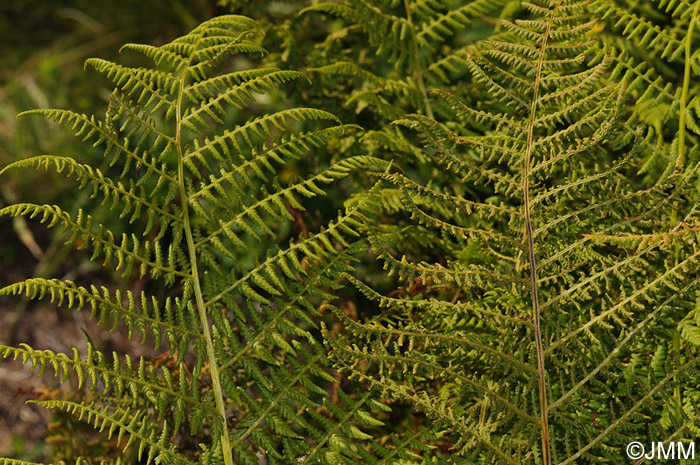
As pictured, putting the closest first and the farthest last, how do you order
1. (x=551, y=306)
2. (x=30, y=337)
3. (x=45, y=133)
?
1. (x=551, y=306)
2. (x=30, y=337)
3. (x=45, y=133)

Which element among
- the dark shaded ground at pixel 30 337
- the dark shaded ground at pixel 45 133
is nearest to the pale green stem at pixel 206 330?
the dark shaded ground at pixel 45 133

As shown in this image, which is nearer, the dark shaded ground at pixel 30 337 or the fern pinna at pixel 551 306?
the fern pinna at pixel 551 306

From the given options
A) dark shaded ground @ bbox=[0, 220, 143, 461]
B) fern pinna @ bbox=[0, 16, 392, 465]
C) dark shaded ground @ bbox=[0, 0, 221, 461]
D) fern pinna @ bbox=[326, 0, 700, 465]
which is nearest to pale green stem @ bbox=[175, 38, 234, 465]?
fern pinna @ bbox=[0, 16, 392, 465]

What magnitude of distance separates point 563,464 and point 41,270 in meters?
2.60

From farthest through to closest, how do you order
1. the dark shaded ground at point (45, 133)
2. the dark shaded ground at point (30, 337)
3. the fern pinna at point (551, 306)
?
the dark shaded ground at point (45, 133)
the dark shaded ground at point (30, 337)
the fern pinna at point (551, 306)

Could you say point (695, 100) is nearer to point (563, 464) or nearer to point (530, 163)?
point (530, 163)

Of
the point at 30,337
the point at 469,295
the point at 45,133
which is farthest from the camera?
the point at 45,133

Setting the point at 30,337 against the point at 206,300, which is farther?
the point at 30,337

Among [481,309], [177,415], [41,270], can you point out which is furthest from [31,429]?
[481,309]

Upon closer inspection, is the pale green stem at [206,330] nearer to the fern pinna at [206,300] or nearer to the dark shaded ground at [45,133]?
the fern pinna at [206,300]

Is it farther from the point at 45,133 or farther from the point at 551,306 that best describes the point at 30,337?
the point at 551,306

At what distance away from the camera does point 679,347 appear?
0.97 metres

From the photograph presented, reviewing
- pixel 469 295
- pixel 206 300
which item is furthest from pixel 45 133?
pixel 469 295

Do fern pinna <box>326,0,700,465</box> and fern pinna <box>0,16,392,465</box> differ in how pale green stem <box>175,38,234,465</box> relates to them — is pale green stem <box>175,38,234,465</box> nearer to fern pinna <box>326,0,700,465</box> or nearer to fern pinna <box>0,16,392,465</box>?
fern pinna <box>0,16,392,465</box>
